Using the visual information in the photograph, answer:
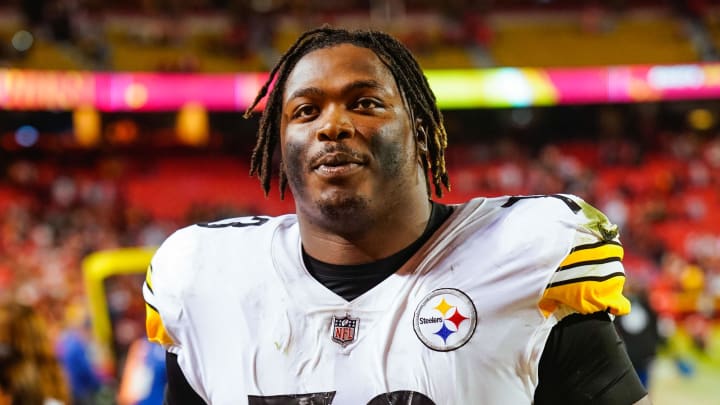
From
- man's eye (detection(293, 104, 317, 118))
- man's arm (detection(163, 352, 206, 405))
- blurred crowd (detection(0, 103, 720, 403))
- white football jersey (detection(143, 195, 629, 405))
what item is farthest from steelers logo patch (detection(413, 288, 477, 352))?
blurred crowd (detection(0, 103, 720, 403))

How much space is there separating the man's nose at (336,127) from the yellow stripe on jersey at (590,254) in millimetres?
491

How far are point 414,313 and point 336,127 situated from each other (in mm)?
398

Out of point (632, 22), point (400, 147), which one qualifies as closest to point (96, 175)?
point (632, 22)

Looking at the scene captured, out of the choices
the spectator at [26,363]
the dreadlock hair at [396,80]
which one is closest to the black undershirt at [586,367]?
the dreadlock hair at [396,80]

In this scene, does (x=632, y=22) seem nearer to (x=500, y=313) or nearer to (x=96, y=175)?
(x=96, y=175)

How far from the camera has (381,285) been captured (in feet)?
A: 5.62

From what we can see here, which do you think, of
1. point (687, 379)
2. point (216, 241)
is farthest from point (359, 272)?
point (687, 379)

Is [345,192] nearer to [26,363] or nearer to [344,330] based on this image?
[344,330]

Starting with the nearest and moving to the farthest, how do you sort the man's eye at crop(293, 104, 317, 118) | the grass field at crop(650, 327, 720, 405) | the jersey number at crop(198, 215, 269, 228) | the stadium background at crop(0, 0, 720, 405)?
the man's eye at crop(293, 104, 317, 118) → the jersey number at crop(198, 215, 269, 228) → the grass field at crop(650, 327, 720, 405) → the stadium background at crop(0, 0, 720, 405)

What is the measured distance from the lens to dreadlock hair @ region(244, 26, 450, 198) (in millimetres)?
1849

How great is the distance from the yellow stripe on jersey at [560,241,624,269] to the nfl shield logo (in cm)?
43

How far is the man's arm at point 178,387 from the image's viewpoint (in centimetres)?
186

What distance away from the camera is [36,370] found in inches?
119

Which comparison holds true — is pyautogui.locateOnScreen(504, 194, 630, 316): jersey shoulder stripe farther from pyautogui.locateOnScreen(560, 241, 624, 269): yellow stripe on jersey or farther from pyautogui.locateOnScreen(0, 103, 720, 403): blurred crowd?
pyautogui.locateOnScreen(0, 103, 720, 403): blurred crowd
